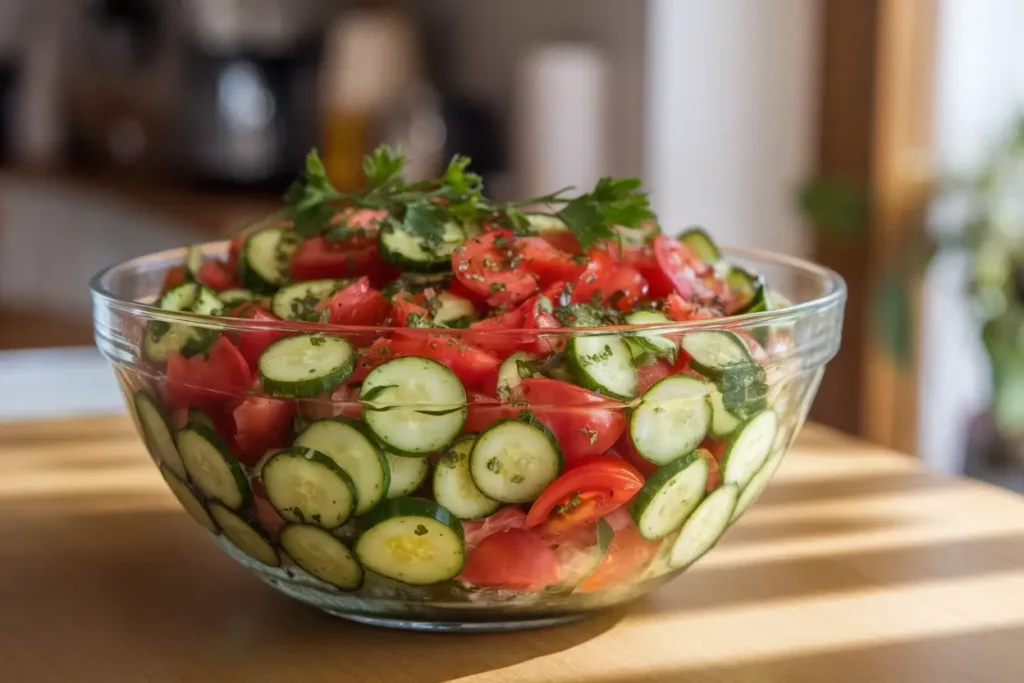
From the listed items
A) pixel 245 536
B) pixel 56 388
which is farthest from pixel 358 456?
pixel 56 388

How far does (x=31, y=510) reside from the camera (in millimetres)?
1044

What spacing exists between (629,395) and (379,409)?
13 cm

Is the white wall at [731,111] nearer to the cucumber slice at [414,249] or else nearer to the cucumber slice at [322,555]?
the cucumber slice at [414,249]

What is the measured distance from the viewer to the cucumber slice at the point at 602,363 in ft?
2.20

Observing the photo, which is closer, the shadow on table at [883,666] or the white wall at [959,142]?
the shadow on table at [883,666]

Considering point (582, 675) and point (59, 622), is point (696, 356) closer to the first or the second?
point (582, 675)

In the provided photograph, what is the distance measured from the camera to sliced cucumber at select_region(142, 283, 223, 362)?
0.72m

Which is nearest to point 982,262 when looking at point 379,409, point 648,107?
point 648,107

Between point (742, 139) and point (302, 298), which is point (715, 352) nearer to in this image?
point (302, 298)

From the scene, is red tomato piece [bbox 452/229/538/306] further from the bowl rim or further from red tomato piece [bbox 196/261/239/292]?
red tomato piece [bbox 196/261/239/292]

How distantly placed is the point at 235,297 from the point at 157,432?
0.10m

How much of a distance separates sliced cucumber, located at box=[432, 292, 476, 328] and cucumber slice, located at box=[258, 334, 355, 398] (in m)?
0.07

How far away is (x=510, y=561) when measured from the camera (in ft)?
2.32

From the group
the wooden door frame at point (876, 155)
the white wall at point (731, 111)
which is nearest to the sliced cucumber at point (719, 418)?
the wooden door frame at point (876, 155)
